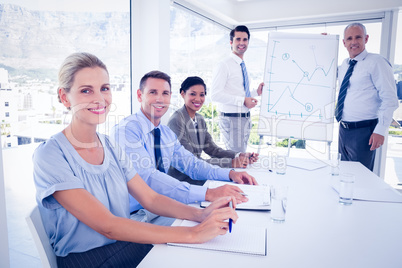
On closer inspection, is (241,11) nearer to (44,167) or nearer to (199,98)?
(199,98)

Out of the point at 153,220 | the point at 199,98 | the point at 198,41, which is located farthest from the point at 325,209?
the point at 198,41

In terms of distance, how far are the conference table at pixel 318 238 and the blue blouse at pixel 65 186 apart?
31 centimetres

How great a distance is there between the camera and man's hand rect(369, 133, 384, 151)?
257 centimetres

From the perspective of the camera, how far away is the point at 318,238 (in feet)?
3.12

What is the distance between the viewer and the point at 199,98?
2.31m

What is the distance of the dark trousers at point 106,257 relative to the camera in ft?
3.19

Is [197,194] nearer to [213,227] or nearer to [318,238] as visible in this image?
[213,227]

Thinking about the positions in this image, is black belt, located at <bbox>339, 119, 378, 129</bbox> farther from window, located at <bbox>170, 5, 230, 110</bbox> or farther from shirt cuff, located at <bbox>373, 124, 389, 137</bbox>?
window, located at <bbox>170, 5, 230, 110</bbox>

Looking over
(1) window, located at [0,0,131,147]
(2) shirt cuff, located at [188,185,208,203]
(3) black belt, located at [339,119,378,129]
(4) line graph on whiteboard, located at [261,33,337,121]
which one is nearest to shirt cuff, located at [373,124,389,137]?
(3) black belt, located at [339,119,378,129]

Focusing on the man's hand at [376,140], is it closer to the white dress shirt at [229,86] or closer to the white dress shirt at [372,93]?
the white dress shirt at [372,93]

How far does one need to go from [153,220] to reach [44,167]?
711 mm

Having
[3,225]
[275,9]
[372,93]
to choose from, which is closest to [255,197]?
[3,225]

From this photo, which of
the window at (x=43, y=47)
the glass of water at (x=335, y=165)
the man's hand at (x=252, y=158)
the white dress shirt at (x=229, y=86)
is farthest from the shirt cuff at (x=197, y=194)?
the white dress shirt at (x=229, y=86)

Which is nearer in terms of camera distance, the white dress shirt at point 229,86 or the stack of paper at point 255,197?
the stack of paper at point 255,197
